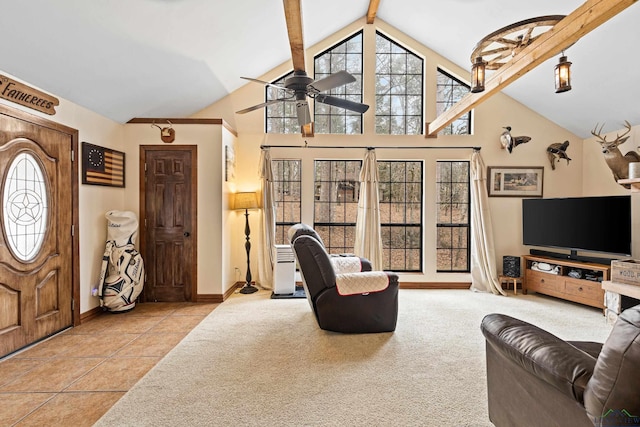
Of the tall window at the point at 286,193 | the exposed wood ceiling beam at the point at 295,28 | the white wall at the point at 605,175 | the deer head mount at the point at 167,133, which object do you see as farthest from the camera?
the tall window at the point at 286,193

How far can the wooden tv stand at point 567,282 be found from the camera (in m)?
4.32

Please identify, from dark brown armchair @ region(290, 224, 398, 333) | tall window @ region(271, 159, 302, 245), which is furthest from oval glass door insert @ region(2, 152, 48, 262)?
tall window @ region(271, 159, 302, 245)

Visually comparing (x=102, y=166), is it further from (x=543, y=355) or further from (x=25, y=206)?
(x=543, y=355)

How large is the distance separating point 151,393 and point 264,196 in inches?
134

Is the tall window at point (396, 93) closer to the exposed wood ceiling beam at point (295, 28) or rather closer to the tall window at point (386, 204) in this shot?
the tall window at point (386, 204)

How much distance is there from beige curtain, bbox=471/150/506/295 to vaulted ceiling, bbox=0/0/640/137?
→ 53.3 inches

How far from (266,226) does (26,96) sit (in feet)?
10.5

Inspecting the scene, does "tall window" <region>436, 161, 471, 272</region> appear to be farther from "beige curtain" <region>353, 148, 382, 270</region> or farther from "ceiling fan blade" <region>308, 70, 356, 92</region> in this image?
"ceiling fan blade" <region>308, 70, 356, 92</region>

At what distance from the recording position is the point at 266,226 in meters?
5.39

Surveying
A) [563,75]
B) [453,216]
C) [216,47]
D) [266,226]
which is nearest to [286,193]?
[266,226]

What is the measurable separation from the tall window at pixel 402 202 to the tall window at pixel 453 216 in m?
0.34

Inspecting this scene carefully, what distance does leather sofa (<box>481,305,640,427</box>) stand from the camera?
3.58 ft

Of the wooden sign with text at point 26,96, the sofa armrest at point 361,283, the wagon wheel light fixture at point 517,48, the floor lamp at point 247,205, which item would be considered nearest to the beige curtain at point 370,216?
the floor lamp at point 247,205

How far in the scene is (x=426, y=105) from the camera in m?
5.66
